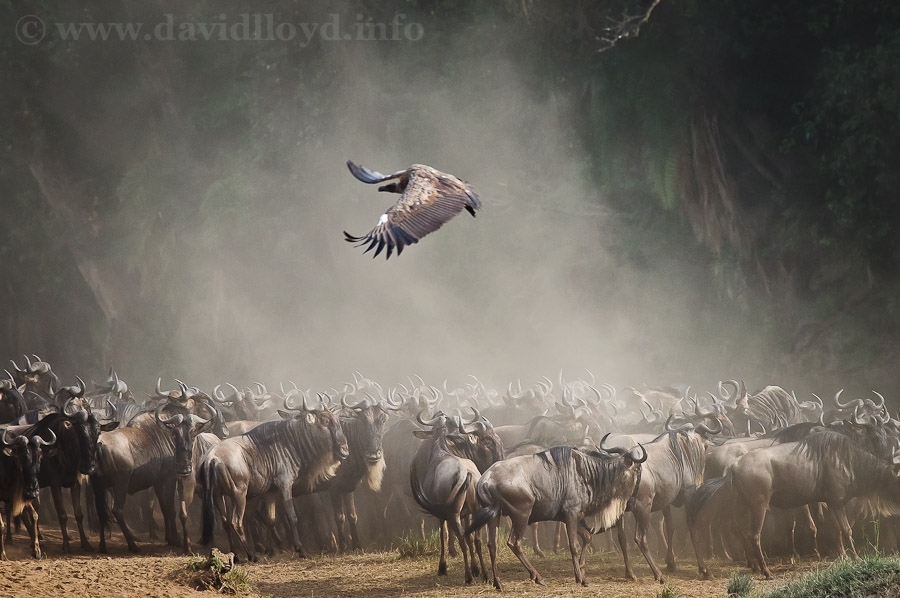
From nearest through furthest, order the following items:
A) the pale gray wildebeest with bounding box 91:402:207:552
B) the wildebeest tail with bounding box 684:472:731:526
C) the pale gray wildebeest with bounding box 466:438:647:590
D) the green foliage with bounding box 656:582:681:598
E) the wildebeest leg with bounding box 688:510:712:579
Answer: the green foliage with bounding box 656:582:681:598 → the pale gray wildebeest with bounding box 466:438:647:590 → the wildebeest leg with bounding box 688:510:712:579 → the wildebeest tail with bounding box 684:472:731:526 → the pale gray wildebeest with bounding box 91:402:207:552

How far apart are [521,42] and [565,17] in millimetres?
1301

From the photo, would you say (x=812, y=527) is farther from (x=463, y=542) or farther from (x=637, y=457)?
(x=463, y=542)

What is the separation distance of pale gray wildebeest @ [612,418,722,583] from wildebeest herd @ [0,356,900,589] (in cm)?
2

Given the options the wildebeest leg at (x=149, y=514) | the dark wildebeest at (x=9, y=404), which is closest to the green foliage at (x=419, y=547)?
the wildebeest leg at (x=149, y=514)

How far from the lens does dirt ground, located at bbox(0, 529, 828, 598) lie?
896 cm

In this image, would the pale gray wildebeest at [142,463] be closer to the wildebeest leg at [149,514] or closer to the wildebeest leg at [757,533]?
the wildebeest leg at [149,514]

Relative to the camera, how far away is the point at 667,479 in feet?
34.9

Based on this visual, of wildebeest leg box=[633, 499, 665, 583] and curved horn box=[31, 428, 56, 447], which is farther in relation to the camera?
curved horn box=[31, 428, 56, 447]

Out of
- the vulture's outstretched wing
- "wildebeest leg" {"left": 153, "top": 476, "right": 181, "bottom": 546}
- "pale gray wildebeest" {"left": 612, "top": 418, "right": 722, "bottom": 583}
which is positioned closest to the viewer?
the vulture's outstretched wing

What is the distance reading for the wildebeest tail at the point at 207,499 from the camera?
1112cm

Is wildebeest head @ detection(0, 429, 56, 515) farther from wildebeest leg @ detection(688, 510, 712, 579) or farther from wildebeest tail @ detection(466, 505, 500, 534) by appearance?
wildebeest leg @ detection(688, 510, 712, 579)

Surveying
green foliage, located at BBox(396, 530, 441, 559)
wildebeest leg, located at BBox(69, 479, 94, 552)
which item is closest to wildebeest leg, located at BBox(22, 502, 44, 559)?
wildebeest leg, located at BBox(69, 479, 94, 552)

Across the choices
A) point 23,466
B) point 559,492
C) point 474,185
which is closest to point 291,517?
point 23,466

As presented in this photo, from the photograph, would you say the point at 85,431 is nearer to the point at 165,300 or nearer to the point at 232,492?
the point at 232,492
